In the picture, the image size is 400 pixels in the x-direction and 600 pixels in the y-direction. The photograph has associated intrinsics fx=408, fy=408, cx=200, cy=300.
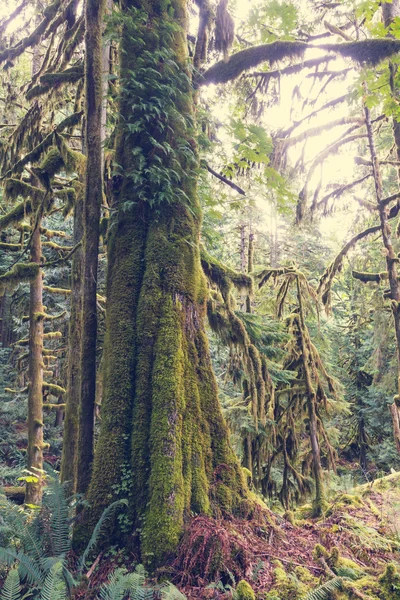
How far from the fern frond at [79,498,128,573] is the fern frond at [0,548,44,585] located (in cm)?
31

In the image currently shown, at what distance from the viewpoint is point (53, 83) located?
686 cm

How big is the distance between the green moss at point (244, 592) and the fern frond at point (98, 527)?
1.10 m

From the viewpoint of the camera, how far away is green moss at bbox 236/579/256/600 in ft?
Answer: 9.35

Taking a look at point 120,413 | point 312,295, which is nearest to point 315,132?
point 312,295

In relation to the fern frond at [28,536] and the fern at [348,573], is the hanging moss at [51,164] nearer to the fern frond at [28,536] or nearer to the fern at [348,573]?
the fern frond at [28,536]

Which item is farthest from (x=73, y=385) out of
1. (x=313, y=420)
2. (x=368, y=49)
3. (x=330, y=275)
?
(x=330, y=275)

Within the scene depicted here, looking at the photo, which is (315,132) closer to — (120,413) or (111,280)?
(111,280)

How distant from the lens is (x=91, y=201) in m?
4.85

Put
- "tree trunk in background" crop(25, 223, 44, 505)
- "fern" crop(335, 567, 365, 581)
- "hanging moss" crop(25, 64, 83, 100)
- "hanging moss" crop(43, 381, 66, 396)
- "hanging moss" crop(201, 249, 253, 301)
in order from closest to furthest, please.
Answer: "fern" crop(335, 567, 365, 581) < "hanging moss" crop(201, 249, 253, 301) < "hanging moss" crop(25, 64, 83, 100) < "tree trunk in background" crop(25, 223, 44, 505) < "hanging moss" crop(43, 381, 66, 396)

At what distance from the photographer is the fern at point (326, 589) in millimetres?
2879

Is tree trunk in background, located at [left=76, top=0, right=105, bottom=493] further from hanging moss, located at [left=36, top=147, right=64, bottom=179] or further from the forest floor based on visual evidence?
the forest floor

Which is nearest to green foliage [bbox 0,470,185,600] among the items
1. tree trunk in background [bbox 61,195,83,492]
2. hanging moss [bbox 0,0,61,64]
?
tree trunk in background [bbox 61,195,83,492]

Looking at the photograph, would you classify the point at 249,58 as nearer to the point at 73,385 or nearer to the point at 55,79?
the point at 55,79

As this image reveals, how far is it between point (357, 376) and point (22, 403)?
46.2ft
